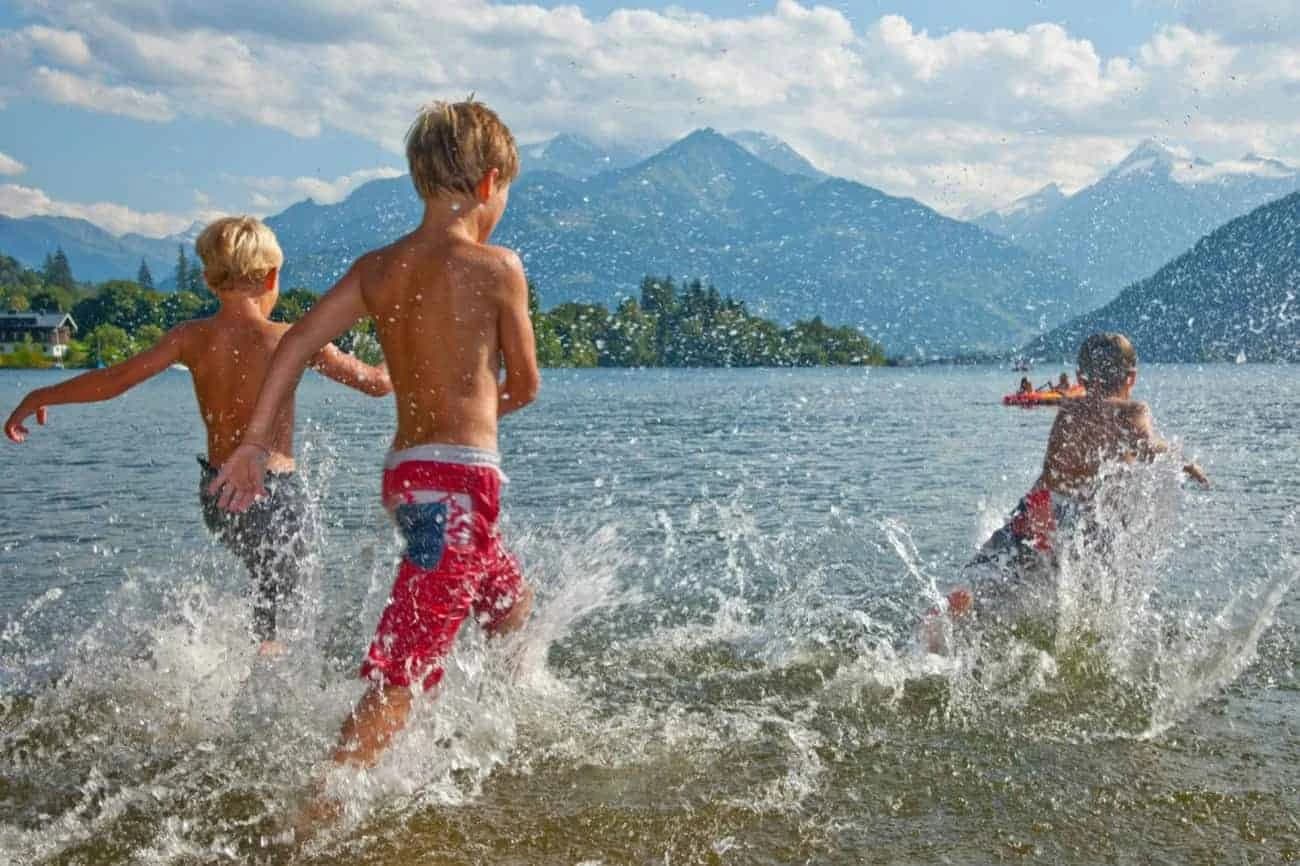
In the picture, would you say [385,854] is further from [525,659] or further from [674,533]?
[674,533]

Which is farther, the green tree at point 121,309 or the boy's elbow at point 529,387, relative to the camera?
the green tree at point 121,309

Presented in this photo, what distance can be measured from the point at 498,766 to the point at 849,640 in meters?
2.75

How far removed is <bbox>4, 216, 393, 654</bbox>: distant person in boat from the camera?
527cm

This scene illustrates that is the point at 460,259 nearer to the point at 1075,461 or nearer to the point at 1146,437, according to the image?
the point at 1075,461

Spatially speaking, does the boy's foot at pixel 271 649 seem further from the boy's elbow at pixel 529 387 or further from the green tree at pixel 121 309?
the green tree at pixel 121 309

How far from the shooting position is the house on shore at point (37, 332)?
134 meters

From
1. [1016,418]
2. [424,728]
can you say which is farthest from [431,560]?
[1016,418]

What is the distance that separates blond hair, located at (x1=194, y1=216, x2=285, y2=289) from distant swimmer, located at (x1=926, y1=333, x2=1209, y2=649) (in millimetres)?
4535

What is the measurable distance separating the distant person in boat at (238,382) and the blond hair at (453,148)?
1690 mm

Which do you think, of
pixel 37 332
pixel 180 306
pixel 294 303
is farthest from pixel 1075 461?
pixel 180 306

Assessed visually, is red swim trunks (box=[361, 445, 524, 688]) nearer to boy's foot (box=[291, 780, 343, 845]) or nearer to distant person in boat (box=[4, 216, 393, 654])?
boy's foot (box=[291, 780, 343, 845])

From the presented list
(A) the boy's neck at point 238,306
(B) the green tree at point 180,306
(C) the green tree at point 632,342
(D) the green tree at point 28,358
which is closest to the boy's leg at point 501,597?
(A) the boy's neck at point 238,306

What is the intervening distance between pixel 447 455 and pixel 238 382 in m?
1.97

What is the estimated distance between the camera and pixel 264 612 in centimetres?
550
